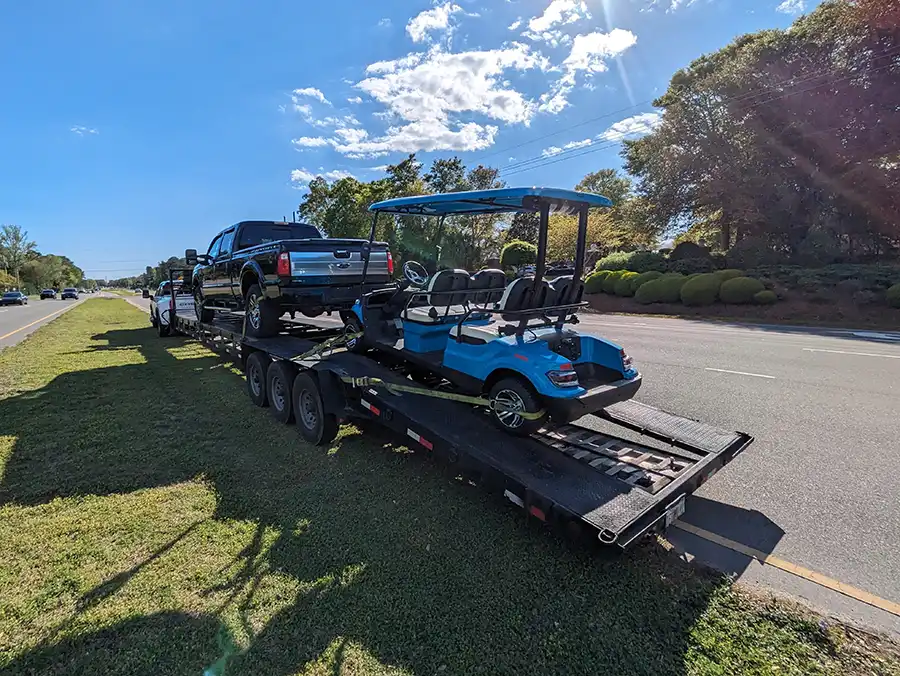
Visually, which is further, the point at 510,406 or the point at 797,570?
the point at 510,406

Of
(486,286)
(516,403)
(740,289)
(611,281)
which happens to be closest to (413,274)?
(486,286)

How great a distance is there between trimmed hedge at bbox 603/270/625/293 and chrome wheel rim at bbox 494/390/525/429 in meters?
20.8

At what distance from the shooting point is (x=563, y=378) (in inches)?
137

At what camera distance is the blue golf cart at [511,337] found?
3.56 metres

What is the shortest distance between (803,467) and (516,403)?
8.87 ft

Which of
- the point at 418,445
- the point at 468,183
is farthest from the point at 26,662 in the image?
the point at 468,183

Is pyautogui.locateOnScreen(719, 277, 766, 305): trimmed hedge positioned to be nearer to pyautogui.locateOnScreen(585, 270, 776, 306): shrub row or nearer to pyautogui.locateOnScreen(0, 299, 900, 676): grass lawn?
pyautogui.locateOnScreen(585, 270, 776, 306): shrub row

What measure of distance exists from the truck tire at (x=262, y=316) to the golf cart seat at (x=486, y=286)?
337cm

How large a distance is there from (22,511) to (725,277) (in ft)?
70.5

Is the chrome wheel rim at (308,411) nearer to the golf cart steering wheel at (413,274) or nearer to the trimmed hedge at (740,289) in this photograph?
the golf cart steering wheel at (413,274)

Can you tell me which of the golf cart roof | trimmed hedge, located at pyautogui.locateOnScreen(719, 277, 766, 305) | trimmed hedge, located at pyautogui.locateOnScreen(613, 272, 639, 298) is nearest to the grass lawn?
the golf cart roof

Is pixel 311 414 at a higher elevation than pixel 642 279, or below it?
below

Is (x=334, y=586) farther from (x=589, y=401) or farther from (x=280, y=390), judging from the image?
(x=280, y=390)

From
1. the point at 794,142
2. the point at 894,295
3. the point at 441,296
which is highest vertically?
the point at 794,142
